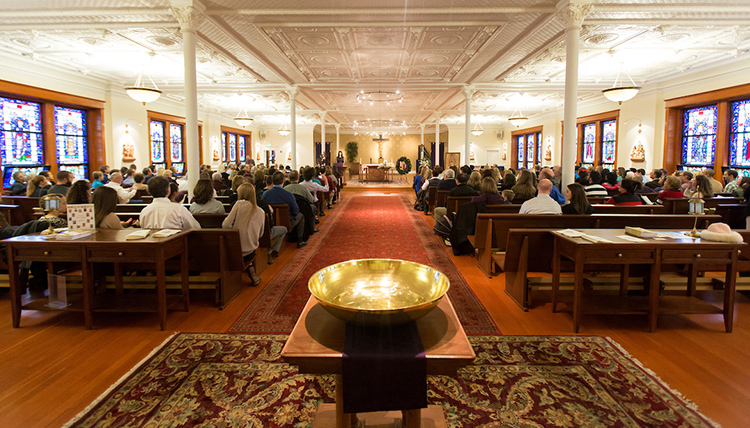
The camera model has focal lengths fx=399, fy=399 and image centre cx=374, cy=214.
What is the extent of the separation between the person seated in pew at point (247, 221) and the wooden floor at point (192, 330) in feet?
1.55

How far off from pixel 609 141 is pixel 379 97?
8.11 metres

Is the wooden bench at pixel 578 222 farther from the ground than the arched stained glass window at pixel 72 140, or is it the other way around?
the arched stained glass window at pixel 72 140

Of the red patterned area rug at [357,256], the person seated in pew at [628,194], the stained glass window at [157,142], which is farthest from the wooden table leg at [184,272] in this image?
the stained glass window at [157,142]

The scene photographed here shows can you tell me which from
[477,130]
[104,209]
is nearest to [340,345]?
[104,209]

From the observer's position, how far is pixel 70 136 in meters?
10.4

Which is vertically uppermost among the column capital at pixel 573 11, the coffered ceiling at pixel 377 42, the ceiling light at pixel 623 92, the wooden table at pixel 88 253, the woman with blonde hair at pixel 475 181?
the coffered ceiling at pixel 377 42

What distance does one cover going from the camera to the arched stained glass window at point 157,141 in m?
13.7

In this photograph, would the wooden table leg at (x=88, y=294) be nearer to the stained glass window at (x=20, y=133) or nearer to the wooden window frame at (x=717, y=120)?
the stained glass window at (x=20, y=133)

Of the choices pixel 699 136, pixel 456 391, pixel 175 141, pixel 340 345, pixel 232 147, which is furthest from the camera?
pixel 232 147

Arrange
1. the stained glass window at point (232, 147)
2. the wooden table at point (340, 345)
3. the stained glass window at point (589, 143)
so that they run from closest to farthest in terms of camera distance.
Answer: the wooden table at point (340, 345), the stained glass window at point (589, 143), the stained glass window at point (232, 147)

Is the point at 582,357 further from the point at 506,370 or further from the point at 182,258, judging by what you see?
the point at 182,258

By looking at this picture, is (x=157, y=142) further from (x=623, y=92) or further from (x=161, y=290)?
(x=623, y=92)

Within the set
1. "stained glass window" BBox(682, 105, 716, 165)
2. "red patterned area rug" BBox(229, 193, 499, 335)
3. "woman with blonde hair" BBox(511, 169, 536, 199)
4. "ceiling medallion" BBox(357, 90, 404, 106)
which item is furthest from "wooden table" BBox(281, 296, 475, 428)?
"ceiling medallion" BBox(357, 90, 404, 106)

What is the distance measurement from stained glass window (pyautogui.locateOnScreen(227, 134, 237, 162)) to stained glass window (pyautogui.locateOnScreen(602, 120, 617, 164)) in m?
16.9
